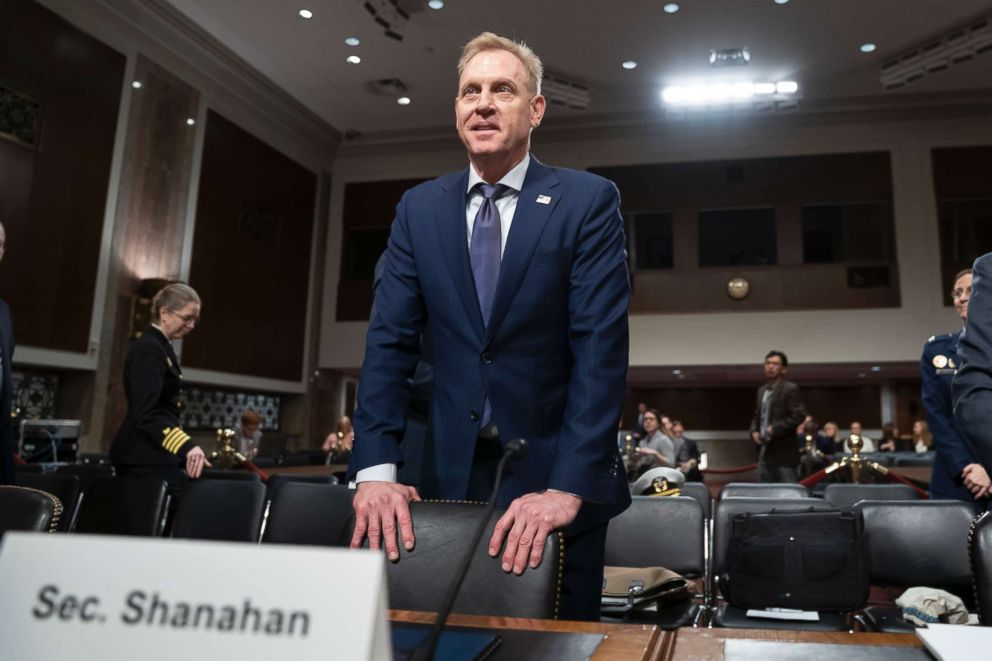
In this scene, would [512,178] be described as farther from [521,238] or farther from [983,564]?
[983,564]

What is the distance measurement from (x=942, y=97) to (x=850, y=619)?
427 inches

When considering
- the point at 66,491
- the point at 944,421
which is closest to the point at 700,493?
the point at 944,421

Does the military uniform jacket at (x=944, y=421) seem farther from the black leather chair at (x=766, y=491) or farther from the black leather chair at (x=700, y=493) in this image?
the black leather chair at (x=700, y=493)

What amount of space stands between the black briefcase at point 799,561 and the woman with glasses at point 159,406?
7.05 feet

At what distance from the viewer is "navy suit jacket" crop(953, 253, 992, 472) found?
1.23 meters

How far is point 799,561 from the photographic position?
2.51 m

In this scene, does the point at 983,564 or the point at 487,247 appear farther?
the point at 487,247

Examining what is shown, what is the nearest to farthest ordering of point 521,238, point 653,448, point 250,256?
point 521,238 < point 653,448 < point 250,256

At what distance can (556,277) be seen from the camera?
1491 mm

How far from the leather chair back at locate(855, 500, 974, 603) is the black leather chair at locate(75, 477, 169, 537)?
2567mm

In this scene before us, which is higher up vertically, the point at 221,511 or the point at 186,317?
the point at 186,317

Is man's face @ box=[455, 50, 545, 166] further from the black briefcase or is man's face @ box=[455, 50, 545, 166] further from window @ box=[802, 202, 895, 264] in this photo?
window @ box=[802, 202, 895, 264]

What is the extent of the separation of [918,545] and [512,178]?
208 cm

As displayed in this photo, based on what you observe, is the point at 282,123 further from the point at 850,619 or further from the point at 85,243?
the point at 850,619
